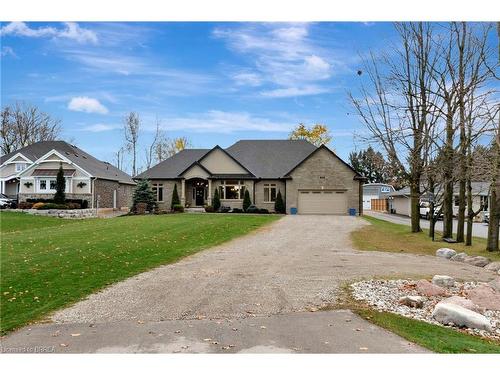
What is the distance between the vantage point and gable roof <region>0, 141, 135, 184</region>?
31516 mm

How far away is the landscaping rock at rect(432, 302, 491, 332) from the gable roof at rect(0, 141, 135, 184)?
2828 cm

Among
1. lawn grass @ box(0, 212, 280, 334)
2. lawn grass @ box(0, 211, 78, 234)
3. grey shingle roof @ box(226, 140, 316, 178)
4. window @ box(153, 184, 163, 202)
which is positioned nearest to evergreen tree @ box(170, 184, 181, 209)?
window @ box(153, 184, 163, 202)

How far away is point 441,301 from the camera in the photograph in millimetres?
6375

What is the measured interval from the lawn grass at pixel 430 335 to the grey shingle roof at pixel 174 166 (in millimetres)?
26477

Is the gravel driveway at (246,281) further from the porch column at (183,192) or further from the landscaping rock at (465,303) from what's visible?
the porch column at (183,192)

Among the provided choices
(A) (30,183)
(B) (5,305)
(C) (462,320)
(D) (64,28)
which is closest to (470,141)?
(C) (462,320)

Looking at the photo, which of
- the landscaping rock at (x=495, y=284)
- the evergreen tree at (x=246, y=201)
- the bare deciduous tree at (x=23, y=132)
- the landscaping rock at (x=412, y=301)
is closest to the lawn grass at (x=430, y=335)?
the landscaping rock at (x=412, y=301)

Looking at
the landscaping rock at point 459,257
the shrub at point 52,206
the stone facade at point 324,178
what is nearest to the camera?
the landscaping rock at point 459,257

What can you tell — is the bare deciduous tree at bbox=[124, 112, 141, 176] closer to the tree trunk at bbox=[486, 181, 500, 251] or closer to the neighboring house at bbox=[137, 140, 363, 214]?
the neighboring house at bbox=[137, 140, 363, 214]

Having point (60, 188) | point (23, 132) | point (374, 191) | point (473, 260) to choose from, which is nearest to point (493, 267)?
point (473, 260)

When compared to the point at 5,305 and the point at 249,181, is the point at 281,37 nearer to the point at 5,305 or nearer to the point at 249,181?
the point at 5,305

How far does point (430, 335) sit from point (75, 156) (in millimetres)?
31487

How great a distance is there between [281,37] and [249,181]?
23909mm

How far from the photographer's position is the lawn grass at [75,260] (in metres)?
6.38
